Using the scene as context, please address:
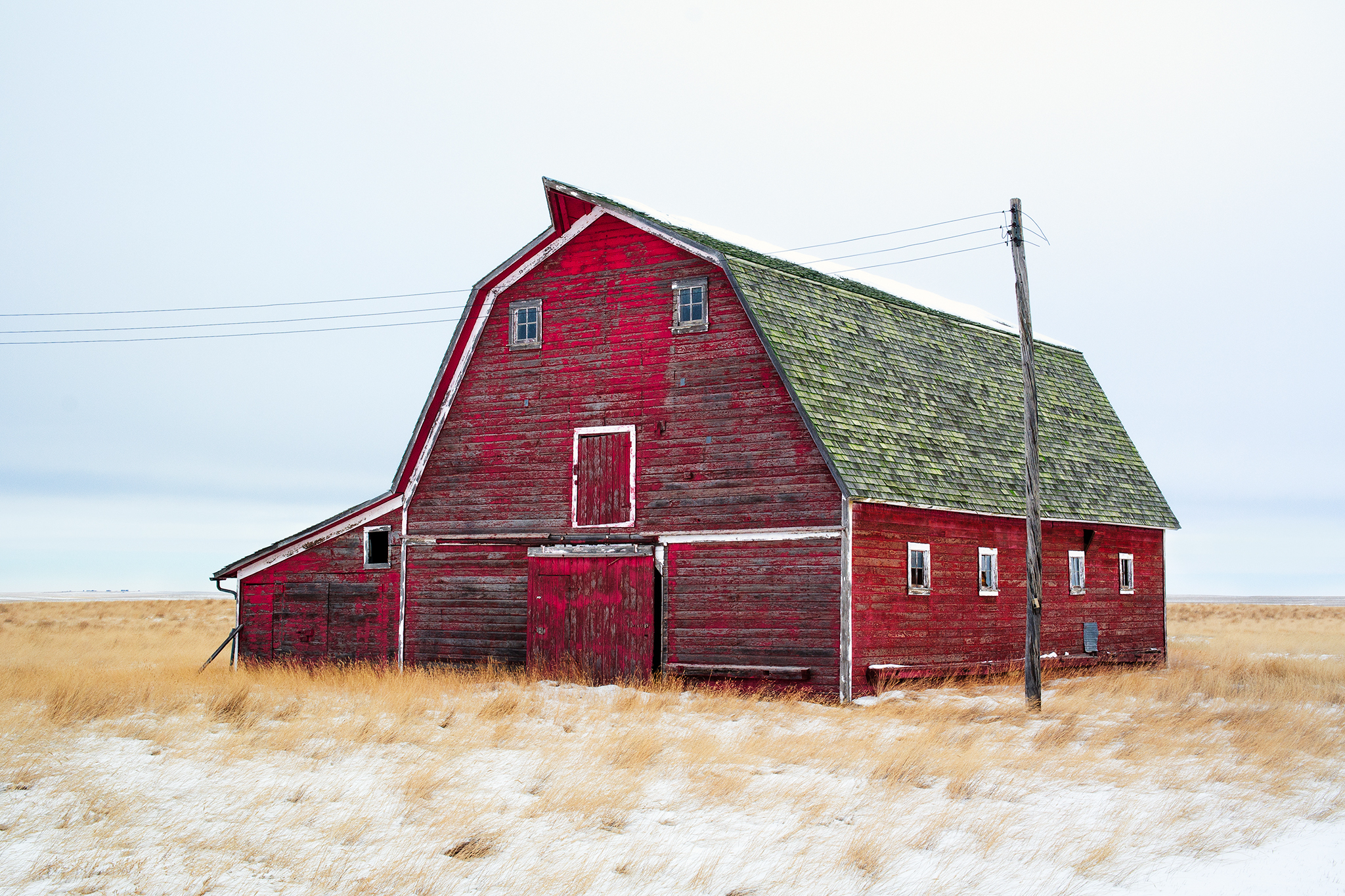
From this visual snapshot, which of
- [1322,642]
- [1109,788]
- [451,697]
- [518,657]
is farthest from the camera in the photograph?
[1322,642]

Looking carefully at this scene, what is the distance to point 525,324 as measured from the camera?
21406 mm

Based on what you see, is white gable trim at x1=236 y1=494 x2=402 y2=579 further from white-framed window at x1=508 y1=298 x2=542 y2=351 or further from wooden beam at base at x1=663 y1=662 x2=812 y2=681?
wooden beam at base at x1=663 y1=662 x2=812 y2=681

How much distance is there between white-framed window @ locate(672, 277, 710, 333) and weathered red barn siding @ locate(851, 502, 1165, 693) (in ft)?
12.9

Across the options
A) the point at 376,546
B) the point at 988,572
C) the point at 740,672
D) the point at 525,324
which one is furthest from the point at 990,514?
the point at 376,546

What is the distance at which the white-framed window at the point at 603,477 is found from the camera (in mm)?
20250

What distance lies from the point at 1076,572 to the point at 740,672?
9.22m

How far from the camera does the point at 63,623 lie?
4578 cm

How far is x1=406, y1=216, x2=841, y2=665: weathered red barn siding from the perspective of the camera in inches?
752

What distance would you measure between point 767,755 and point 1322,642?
30.4 m

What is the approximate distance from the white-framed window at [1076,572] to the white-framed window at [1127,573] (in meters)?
1.91

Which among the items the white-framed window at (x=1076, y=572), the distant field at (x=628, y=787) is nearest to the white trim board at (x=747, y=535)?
the distant field at (x=628, y=787)

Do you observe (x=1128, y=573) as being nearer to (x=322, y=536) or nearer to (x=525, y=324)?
(x=525, y=324)

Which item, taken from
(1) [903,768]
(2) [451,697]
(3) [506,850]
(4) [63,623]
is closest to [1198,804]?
(1) [903,768]

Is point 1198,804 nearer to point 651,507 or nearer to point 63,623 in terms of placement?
point 651,507
